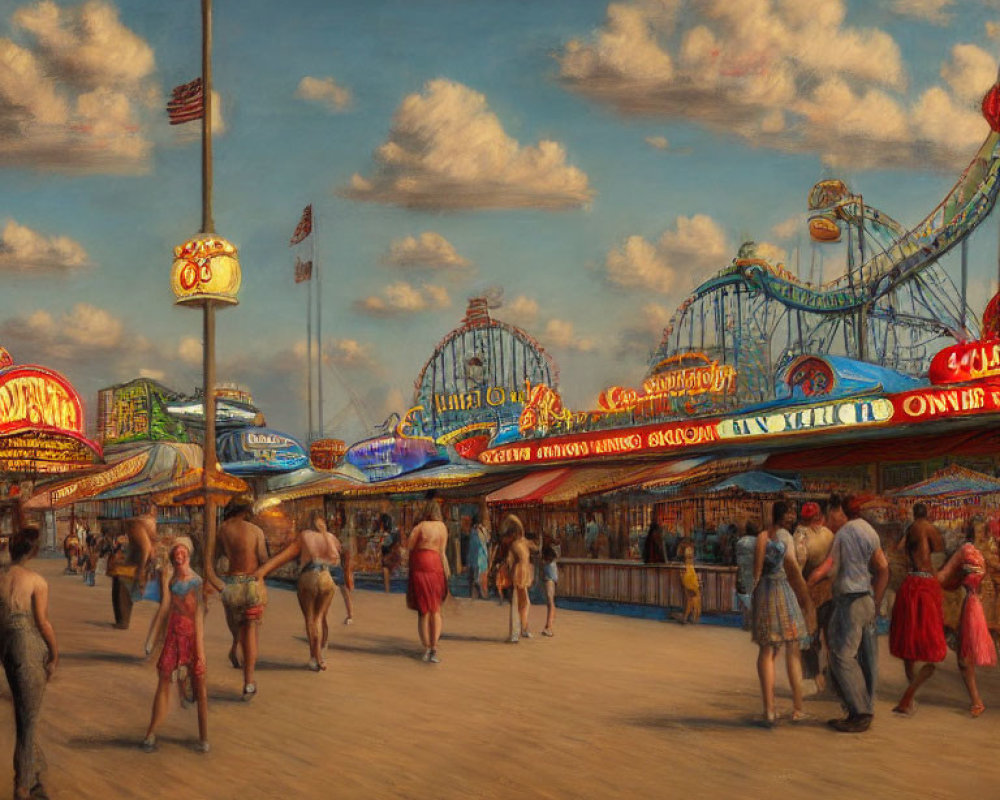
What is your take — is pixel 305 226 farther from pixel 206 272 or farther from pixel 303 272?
pixel 206 272

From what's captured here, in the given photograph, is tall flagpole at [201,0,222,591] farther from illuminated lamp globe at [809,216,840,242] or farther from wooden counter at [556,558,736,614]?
illuminated lamp globe at [809,216,840,242]

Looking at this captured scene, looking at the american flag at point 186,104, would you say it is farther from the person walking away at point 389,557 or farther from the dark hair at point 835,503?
the dark hair at point 835,503

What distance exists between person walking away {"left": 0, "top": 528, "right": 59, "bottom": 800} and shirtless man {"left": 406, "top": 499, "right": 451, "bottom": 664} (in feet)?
20.7

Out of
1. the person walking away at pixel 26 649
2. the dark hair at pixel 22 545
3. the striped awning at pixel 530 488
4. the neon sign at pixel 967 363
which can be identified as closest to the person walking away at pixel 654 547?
the neon sign at pixel 967 363

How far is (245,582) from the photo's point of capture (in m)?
10.4

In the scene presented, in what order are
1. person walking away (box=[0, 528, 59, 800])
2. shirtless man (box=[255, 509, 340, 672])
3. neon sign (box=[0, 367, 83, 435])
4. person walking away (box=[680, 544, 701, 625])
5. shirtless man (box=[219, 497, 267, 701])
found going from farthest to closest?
neon sign (box=[0, 367, 83, 435]), person walking away (box=[680, 544, 701, 625]), shirtless man (box=[255, 509, 340, 672]), shirtless man (box=[219, 497, 267, 701]), person walking away (box=[0, 528, 59, 800])

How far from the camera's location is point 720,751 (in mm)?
8234

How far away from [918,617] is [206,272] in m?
13.8

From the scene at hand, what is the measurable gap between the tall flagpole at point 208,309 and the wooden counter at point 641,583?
20.7 feet

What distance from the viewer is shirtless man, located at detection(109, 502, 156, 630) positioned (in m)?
14.9

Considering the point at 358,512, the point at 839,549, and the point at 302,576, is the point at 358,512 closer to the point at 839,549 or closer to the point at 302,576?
the point at 302,576

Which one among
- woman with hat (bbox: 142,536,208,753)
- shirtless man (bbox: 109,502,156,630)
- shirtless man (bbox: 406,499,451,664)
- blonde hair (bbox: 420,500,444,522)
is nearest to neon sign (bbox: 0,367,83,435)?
shirtless man (bbox: 109,502,156,630)

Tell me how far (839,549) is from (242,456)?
40.9 m

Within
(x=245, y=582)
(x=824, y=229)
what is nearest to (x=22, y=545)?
(x=245, y=582)
